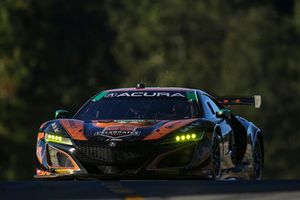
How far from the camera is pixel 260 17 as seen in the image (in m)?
74.5

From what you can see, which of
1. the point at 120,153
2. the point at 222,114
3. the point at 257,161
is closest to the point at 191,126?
the point at 120,153

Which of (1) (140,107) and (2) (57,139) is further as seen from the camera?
(1) (140,107)

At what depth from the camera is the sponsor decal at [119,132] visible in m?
15.0

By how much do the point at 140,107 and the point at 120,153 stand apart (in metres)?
1.77

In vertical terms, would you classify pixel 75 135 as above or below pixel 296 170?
above

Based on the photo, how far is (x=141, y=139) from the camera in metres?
14.9

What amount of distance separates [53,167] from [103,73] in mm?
55367

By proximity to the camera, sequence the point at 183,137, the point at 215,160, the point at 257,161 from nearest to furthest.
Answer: the point at 183,137 < the point at 215,160 < the point at 257,161

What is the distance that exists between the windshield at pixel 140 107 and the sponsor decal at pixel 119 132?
1.00 metres

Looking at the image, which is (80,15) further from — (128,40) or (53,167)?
(53,167)

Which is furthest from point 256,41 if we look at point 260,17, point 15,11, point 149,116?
point 149,116

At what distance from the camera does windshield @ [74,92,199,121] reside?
53.6ft

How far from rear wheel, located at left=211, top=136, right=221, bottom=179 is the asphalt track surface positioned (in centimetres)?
223

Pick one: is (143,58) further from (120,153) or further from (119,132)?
(120,153)
